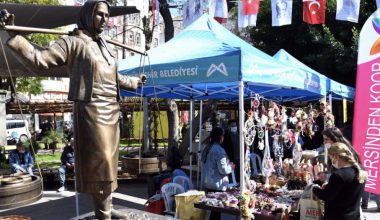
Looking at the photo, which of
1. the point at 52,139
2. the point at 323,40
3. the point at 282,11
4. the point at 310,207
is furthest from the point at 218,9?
the point at 52,139

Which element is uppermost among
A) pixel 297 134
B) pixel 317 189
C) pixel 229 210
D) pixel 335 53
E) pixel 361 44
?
pixel 335 53

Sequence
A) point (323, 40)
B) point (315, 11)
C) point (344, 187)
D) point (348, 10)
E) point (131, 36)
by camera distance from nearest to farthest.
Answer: point (344, 187)
point (348, 10)
point (315, 11)
point (323, 40)
point (131, 36)

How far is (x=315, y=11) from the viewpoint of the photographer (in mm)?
8812

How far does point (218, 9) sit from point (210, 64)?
5232 millimetres

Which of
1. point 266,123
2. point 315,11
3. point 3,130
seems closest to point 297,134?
point 266,123

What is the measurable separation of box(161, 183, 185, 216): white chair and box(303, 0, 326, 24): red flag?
514 centimetres

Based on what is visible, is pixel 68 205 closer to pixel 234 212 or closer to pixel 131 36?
pixel 234 212

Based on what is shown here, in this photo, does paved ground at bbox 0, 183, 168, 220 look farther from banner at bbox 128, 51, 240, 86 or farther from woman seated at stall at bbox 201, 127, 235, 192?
banner at bbox 128, 51, 240, 86

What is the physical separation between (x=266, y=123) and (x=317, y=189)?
2008 mm

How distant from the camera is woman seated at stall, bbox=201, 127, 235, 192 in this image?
587 cm

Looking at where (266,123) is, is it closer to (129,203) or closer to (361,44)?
(361,44)

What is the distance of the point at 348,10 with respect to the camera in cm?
841

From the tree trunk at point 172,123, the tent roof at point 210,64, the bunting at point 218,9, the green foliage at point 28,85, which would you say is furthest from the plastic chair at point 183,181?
the green foliage at point 28,85

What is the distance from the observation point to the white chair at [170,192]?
6.00 m
